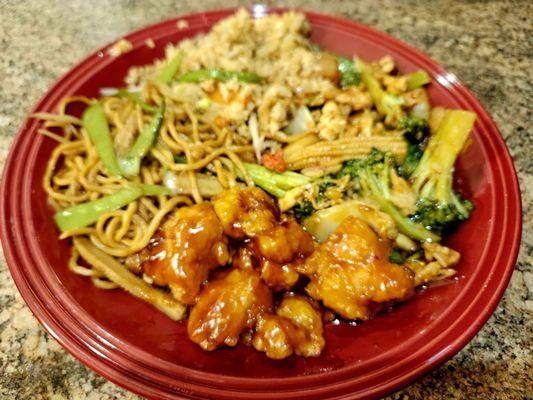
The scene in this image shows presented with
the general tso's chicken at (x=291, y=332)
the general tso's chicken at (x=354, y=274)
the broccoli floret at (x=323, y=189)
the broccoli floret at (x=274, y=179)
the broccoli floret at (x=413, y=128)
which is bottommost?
the general tso's chicken at (x=291, y=332)

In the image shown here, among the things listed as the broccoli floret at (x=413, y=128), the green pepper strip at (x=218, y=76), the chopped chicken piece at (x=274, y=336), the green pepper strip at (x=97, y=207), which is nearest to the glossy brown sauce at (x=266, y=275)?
the chopped chicken piece at (x=274, y=336)

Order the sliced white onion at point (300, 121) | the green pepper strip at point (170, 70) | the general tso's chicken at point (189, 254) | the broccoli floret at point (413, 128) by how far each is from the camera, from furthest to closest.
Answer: the green pepper strip at point (170, 70) < the sliced white onion at point (300, 121) < the broccoli floret at point (413, 128) < the general tso's chicken at point (189, 254)

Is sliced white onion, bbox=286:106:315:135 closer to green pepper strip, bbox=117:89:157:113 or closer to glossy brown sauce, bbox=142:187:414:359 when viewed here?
glossy brown sauce, bbox=142:187:414:359

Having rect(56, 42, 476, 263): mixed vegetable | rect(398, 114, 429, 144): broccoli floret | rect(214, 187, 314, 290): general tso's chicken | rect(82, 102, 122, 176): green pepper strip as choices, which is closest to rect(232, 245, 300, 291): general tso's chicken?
rect(214, 187, 314, 290): general tso's chicken

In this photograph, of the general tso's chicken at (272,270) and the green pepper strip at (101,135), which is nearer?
the general tso's chicken at (272,270)

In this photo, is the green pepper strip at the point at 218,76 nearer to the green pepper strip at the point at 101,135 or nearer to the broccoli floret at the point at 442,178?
the green pepper strip at the point at 101,135

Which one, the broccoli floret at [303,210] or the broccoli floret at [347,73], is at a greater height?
the broccoli floret at [347,73]
